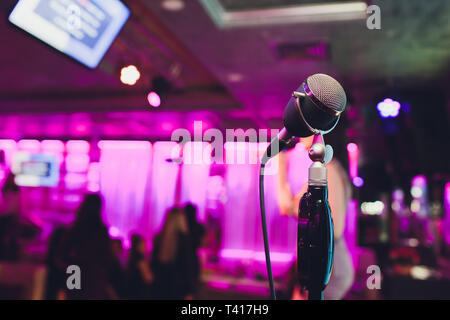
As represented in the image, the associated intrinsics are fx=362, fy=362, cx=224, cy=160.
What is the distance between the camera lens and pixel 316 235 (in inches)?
35.0

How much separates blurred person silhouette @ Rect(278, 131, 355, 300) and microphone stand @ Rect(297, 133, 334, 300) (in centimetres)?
42

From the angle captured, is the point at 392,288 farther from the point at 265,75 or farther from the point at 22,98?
the point at 22,98

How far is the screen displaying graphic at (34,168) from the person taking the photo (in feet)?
29.4

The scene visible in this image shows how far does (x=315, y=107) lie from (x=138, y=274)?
13.1 ft

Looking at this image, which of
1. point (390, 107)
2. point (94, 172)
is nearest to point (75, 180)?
point (94, 172)

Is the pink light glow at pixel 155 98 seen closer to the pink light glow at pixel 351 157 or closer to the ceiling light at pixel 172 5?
the ceiling light at pixel 172 5

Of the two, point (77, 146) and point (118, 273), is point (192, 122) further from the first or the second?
point (77, 146)

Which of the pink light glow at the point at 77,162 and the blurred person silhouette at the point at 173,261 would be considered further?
the pink light glow at the point at 77,162

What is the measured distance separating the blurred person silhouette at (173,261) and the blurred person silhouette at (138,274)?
0.13 metres

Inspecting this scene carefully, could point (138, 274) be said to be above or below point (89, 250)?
below

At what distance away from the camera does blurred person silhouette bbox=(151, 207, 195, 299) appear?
4273 mm

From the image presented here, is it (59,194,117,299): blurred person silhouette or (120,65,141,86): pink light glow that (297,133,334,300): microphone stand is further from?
(59,194,117,299): blurred person silhouette

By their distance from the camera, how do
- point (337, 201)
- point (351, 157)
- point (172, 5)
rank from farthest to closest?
point (172, 5)
point (351, 157)
point (337, 201)

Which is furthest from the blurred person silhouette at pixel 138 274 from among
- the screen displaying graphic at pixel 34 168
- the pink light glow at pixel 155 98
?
the screen displaying graphic at pixel 34 168
